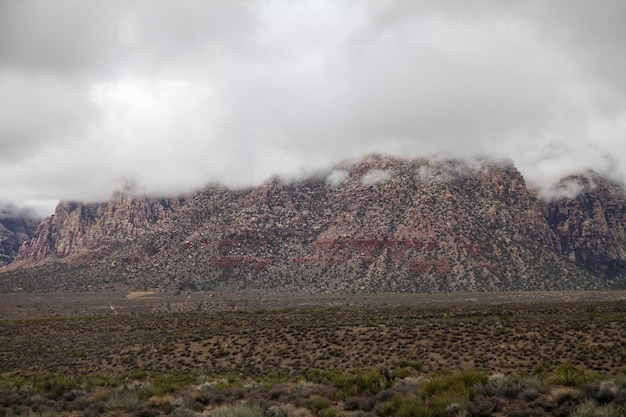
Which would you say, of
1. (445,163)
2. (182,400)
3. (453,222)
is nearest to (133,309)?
(182,400)

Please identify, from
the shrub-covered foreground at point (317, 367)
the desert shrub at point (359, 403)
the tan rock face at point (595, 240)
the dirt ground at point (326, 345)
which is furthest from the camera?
the tan rock face at point (595, 240)

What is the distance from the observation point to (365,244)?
448 feet

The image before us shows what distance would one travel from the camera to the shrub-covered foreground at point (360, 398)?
11078mm

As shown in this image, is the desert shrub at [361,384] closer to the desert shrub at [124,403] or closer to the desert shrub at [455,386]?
the desert shrub at [455,386]

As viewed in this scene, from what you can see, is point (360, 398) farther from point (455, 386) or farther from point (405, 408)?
point (455, 386)

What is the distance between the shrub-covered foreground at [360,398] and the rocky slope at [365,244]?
10272 cm

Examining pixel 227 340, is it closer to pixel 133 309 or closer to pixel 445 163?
pixel 133 309

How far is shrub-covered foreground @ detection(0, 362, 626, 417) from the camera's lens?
36.3 feet

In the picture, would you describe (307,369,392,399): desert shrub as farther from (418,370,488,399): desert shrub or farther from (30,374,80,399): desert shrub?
(30,374,80,399): desert shrub

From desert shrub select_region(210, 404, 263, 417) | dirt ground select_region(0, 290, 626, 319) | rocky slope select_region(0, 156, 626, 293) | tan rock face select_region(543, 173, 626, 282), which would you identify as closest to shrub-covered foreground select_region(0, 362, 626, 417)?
desert shrub select_region(210, 404, 263, 417)

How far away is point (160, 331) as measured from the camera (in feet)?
145

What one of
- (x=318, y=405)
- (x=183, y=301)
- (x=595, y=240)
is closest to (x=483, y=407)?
(x=318, y=405)

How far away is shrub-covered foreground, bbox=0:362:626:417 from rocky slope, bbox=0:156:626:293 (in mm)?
102716

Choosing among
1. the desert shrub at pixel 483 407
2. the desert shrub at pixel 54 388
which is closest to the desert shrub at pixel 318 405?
the desert shrub at pixel 483 407
